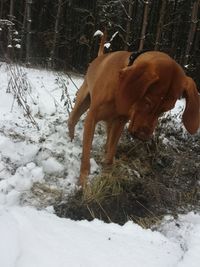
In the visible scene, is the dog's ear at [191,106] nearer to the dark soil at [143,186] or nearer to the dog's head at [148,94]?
the dog's head at [148,94]

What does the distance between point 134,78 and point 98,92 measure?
2.04ft

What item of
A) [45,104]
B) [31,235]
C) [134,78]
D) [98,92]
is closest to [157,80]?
[134,78]

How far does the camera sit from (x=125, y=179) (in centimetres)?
448

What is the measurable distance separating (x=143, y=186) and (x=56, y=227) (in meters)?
1.37

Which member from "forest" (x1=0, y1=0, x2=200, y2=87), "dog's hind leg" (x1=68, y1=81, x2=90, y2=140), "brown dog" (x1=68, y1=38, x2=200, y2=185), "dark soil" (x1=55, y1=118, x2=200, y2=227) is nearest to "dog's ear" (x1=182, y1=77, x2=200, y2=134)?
"brown dog" (x1=68, y1=38, x2=200, y2=185)

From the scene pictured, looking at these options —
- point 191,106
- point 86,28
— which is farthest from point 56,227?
point 86,28

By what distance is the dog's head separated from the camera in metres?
3.57

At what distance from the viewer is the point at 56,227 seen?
10.8ft

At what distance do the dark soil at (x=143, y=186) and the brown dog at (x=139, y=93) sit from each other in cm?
30

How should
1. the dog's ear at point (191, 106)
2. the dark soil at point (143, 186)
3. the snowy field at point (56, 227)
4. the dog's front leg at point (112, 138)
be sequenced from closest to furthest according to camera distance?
1. the snowy field at point (56, 227)
2. the dog's ear at point (191, 106)
3. the dark soil at point (143, 186)
4. the dog's front leg at point (112, 138)

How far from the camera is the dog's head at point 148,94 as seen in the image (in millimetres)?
3570

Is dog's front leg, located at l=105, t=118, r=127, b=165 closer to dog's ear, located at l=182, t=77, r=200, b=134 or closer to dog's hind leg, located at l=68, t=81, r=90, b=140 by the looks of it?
dog's hind leg, located at l=68, t=81, r=90, b=140

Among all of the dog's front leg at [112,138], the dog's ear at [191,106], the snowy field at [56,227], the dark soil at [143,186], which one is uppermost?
the dog's ear at [191,106]

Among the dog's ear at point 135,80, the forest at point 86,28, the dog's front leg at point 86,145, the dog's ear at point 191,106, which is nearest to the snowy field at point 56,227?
the dog's front leg at point 86,145
